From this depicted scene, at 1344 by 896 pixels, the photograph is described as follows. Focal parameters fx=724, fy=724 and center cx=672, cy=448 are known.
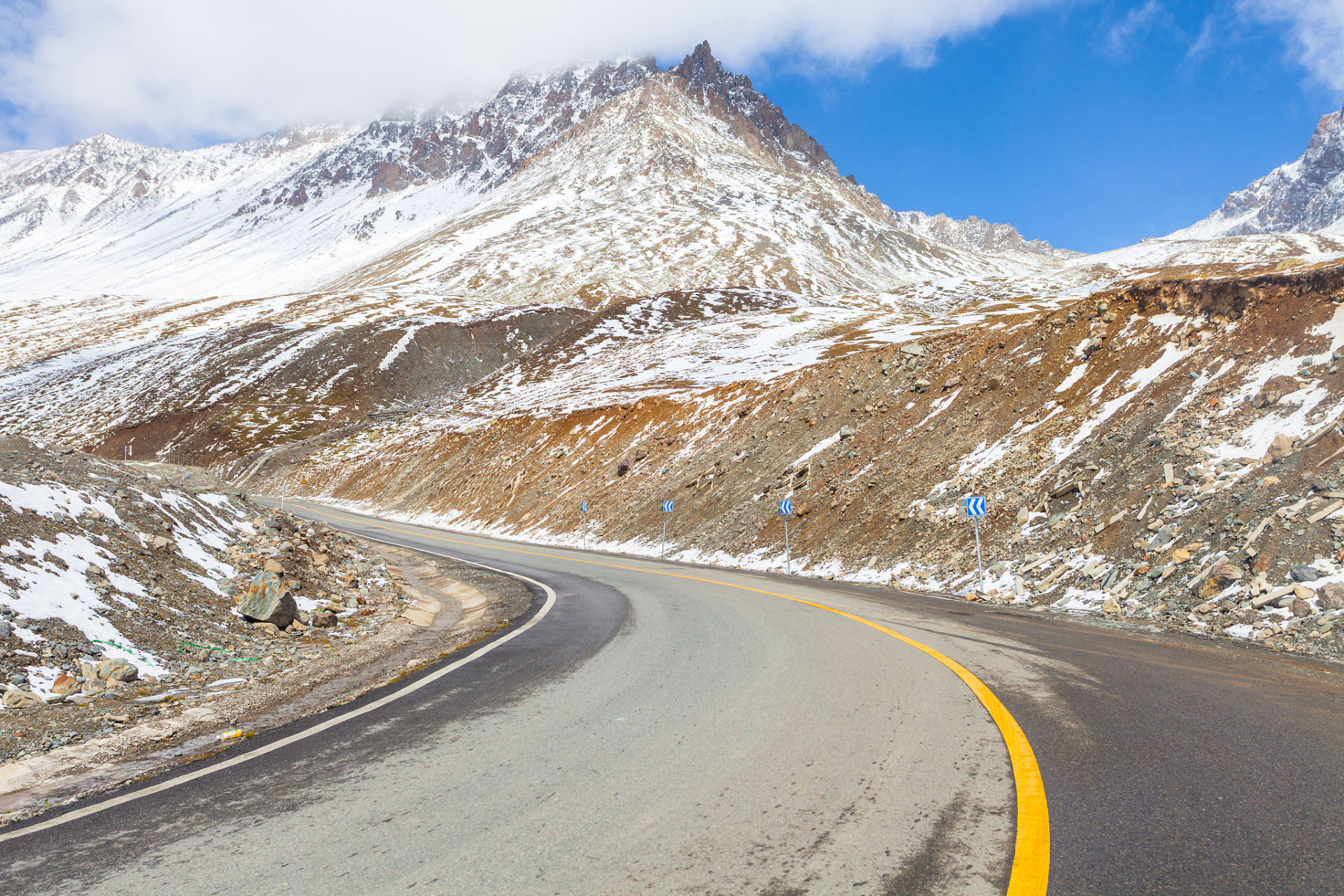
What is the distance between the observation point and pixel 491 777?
4656 millimetres

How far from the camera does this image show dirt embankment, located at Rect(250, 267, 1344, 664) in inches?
525

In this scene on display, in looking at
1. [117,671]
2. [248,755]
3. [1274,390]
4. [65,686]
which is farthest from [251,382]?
[1274,390]

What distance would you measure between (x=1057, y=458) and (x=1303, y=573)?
9071 mm

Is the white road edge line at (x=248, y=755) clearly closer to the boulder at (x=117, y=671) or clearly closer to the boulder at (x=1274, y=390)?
the boulder at (x=117, y=671)

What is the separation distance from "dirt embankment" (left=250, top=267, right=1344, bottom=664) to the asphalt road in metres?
6.07

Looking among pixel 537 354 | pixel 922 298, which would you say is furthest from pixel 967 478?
pixel 922 298

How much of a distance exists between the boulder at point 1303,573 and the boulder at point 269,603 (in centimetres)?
1523

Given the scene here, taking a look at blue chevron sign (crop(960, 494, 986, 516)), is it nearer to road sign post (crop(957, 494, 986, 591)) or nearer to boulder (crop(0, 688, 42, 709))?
road sign post (crop(957, 494, 986, 591))

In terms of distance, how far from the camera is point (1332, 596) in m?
10.2

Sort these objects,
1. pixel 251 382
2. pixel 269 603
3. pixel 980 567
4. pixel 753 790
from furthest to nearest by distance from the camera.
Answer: pixel 251 382
pixel 980 567
pixel 269 603
pixel 753 790

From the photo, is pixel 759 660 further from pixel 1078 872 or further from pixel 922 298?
pixel 922 298

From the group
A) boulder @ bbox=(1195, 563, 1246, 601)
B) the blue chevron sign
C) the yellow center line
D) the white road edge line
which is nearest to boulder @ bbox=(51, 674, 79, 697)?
the white road edge line

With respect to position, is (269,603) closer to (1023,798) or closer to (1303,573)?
(1023,798)

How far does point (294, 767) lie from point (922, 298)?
472 ft
